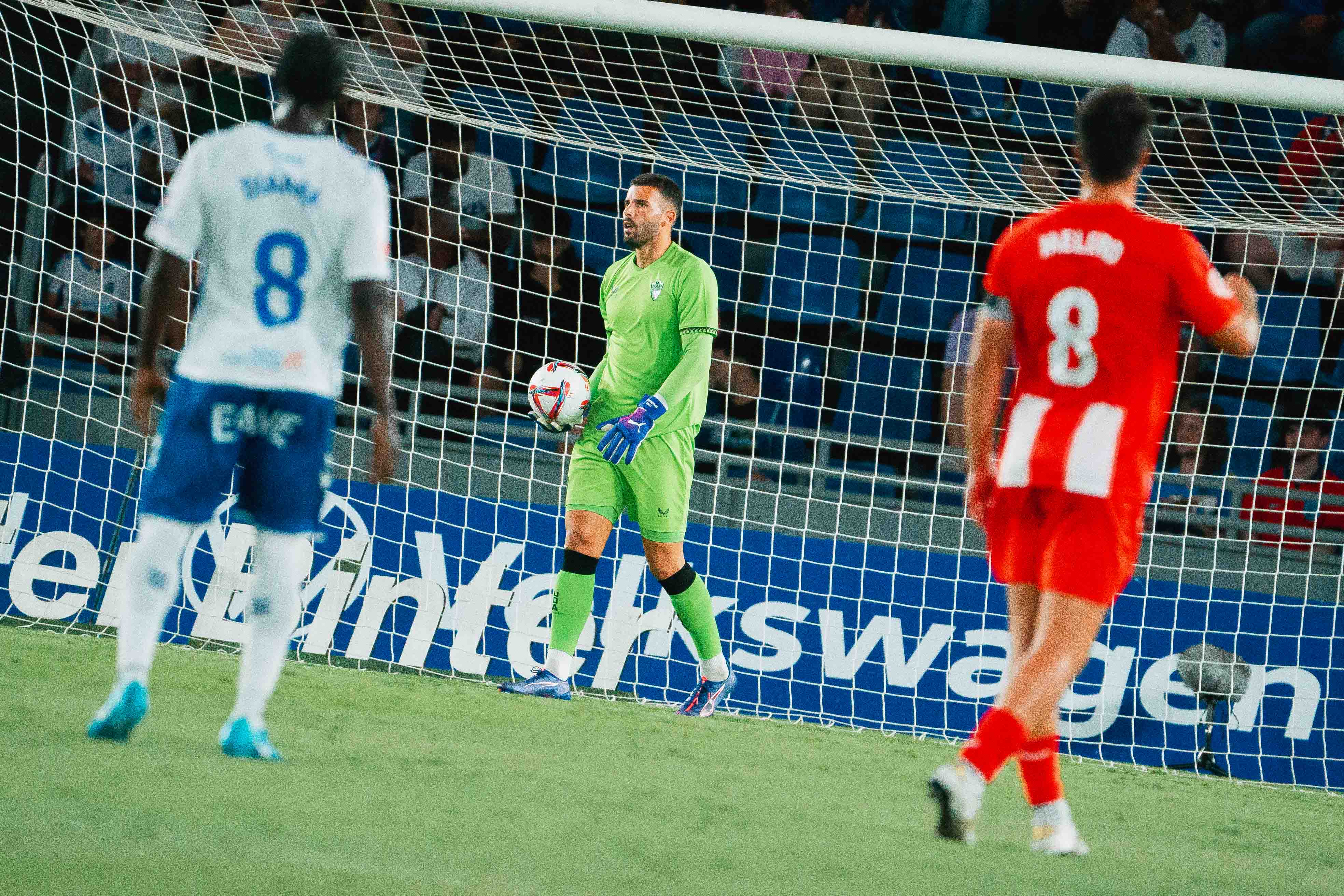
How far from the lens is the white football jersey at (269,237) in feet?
11.0

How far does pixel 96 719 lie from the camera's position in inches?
134

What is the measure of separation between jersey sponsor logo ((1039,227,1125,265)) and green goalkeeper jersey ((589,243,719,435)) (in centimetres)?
290

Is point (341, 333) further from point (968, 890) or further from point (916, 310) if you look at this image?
point (916, 310)

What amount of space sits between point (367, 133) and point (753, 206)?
2685 millimetres

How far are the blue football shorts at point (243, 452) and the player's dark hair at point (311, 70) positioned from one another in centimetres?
67

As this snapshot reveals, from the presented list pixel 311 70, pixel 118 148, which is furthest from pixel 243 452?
pixel 118 148

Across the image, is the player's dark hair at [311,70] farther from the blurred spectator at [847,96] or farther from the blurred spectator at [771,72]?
the blurred spectator at [771,72]

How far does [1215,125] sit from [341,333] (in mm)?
8430

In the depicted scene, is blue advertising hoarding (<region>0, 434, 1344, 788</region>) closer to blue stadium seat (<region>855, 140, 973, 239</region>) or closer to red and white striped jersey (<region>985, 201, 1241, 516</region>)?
blue stadium seat (<region>855, 140, 973, 239</region>)

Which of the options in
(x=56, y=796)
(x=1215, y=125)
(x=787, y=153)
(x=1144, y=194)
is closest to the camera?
(x=56, y=796)

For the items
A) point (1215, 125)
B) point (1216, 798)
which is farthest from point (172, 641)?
point (1215, 125)

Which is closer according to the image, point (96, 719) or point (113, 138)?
point (96, 719)

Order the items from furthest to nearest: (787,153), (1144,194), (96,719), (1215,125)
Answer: (1215,125)
(787,153)
(1144,194)
(96,719)

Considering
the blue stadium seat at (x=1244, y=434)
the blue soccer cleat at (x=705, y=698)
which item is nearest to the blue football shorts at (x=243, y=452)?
the blue soccer cleat at (x=705, y=698)
